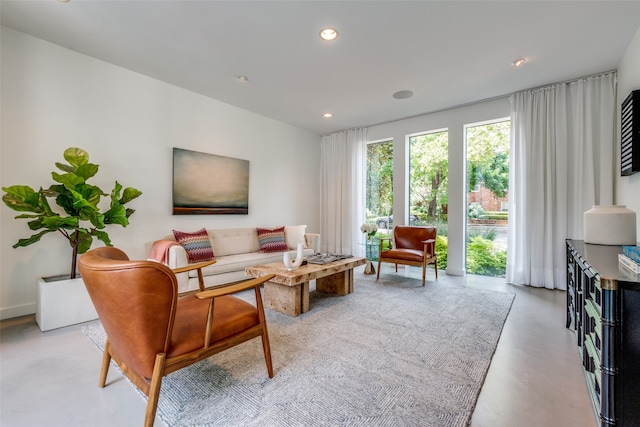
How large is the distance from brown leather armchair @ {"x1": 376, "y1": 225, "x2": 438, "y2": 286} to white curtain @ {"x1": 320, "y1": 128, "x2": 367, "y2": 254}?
1293mm

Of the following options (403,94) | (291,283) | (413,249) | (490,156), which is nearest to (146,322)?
(291,283)

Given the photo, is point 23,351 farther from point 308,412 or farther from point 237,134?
point 237,134

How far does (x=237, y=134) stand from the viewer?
460 cm

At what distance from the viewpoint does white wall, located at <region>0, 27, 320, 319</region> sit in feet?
8.76

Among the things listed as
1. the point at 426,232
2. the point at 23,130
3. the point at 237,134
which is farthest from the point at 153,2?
the point at 426,232

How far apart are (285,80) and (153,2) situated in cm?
163

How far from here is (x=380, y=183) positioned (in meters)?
5.59

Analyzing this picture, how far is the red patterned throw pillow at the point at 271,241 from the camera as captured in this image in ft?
14.2

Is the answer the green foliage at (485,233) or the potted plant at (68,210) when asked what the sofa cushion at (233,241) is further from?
the green foliage at (485,233)

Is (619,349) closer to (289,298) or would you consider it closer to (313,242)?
(289,298)

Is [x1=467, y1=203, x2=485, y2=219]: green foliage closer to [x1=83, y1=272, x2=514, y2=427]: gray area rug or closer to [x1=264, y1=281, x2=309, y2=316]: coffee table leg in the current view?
[x1=83, y1=272, x2=514, y2=427]: gray area rug

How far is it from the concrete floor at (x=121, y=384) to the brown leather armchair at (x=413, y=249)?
4.52ft

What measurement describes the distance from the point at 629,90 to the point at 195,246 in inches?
201

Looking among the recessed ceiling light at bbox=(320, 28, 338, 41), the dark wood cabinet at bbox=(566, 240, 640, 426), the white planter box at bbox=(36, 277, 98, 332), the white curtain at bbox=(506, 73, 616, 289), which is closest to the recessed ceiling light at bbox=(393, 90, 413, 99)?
the white curtain at bbox=(506, 73, 616, 289)
